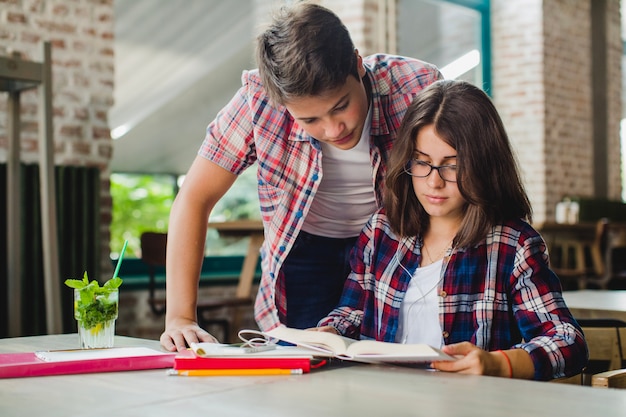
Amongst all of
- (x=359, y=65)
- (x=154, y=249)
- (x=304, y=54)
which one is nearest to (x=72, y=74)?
(x=154, y=249)

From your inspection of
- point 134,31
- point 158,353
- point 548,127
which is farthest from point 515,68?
point 158,353

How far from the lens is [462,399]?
1.05m

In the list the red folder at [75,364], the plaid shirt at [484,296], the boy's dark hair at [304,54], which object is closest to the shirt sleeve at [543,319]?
the plaid shirt at [484,296]

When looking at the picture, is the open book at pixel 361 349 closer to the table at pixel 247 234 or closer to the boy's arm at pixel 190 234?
the boy's arm at pixel 190 234

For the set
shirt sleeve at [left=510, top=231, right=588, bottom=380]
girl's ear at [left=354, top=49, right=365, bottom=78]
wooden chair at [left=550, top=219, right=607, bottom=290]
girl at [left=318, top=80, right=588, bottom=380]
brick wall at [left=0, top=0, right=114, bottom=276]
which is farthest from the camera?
wooden chair at [left=550, top=219, right=607, bottom=290]

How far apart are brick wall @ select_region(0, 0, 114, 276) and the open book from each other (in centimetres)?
287

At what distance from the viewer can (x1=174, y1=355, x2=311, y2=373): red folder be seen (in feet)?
4.15

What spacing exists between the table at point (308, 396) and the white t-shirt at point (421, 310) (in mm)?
395

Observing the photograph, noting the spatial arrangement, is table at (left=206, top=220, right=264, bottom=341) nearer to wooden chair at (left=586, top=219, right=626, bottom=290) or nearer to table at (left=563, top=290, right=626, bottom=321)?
table at (left=563, top=290, right=626, bottom=321)

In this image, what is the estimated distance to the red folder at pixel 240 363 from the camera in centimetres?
126

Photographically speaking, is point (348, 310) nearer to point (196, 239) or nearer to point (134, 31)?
point (196, 239)

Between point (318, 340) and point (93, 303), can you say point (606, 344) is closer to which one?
point (318, 340)

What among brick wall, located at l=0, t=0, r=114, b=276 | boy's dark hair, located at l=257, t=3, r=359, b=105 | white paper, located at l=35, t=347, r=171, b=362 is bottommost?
white paper, located at l=35, t=347, r=171, b=362

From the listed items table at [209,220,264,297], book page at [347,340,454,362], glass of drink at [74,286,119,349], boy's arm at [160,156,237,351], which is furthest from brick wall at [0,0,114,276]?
book page at [347,340,454,362]
